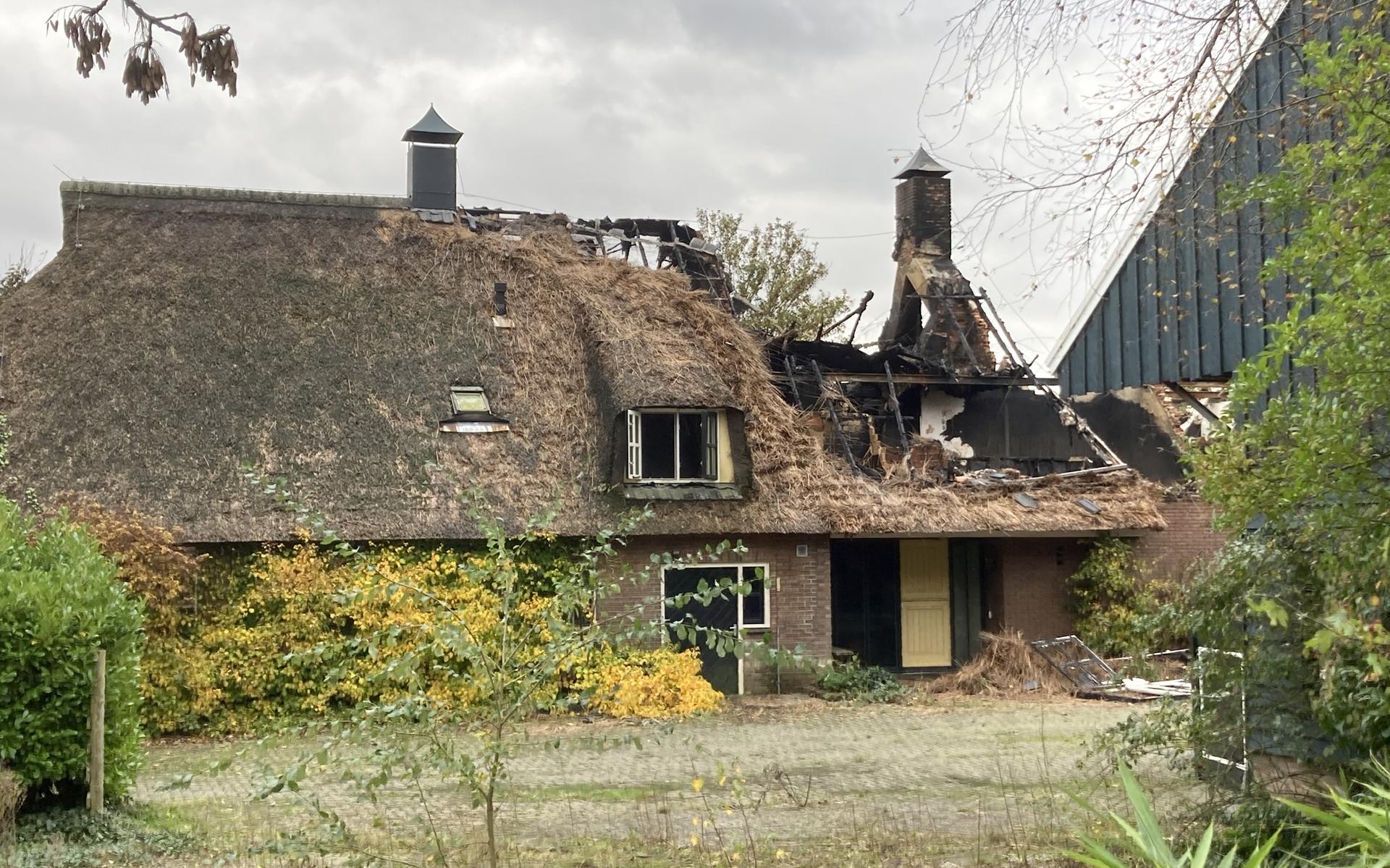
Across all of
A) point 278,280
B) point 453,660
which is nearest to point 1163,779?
point 453,660

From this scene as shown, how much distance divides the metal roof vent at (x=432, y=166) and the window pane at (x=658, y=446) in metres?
6.40

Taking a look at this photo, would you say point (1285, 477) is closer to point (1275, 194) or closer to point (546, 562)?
point (1275, 194)

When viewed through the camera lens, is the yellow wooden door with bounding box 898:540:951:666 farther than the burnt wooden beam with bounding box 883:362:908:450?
Yes

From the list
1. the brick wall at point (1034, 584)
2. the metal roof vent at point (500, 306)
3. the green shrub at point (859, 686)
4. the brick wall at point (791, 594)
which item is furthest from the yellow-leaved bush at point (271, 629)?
the brick wall at point (1034, 584)

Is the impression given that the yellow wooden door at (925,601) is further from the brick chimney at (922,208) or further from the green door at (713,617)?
the brick chimney at (922,208)

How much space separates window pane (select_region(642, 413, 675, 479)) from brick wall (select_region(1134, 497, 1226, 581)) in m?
8.10

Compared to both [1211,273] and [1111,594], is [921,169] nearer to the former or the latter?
[1111,594]

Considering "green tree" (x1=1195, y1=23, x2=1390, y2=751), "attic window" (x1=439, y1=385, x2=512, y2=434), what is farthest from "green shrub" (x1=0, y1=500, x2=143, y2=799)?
"attic window" (x1=439, y1=385, x2=512, y2=434)

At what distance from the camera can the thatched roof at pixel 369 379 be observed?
59.0ft

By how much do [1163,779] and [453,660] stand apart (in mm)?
9170

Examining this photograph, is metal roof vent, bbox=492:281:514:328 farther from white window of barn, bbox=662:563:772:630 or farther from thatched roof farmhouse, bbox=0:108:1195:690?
white window of barn, bbox=662:563:772:630

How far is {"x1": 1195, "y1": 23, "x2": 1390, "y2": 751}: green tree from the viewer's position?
20.9ft

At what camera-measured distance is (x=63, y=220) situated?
21.4m

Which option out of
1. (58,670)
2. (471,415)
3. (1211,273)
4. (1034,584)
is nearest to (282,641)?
(471,415)
